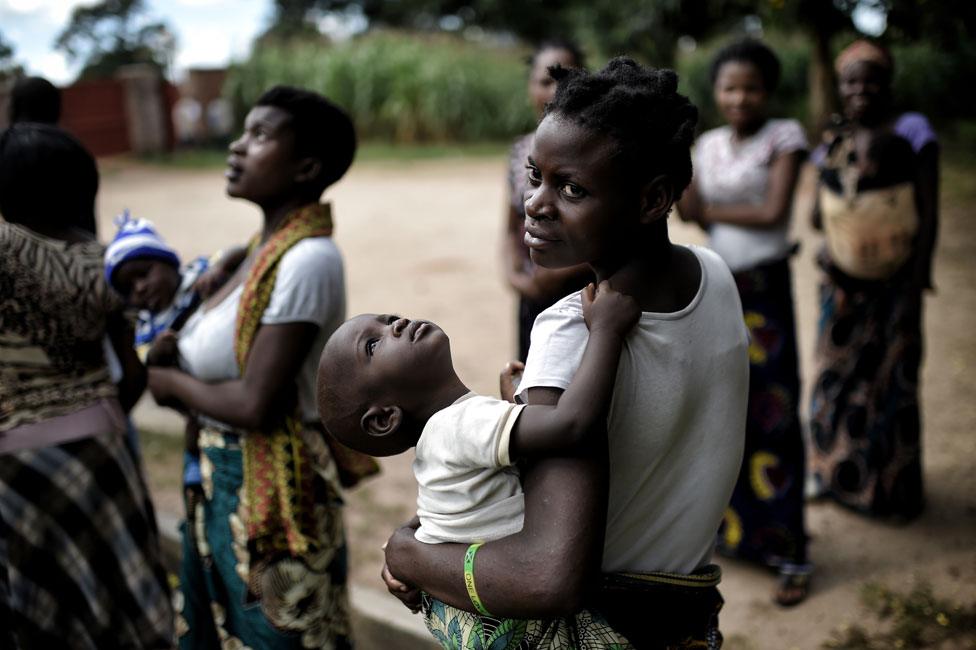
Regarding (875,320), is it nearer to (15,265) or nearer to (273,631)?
(273,631)

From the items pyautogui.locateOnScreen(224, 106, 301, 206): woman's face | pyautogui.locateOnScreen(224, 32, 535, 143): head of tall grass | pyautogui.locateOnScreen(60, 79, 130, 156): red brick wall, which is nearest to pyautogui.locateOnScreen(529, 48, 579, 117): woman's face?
pyautogui.locateOnScreen(224, 106, 301, 206): woman's face

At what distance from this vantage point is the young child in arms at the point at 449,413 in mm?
1307

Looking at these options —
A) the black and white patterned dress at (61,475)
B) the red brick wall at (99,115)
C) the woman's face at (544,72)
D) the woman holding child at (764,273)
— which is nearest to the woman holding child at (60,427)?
the black and white patterned dress at (61,475)

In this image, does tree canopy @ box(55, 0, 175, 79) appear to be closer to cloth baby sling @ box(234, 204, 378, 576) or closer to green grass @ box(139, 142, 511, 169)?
green grass @ box(139, 142, 511, 169)

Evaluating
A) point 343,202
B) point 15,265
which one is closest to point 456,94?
point 343,202

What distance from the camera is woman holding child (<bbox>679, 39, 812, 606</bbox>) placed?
138 inches

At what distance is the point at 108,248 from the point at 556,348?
5.69 ft

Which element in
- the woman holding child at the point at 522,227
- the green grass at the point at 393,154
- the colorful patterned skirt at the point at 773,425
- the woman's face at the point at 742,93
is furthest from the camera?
the green grass at the point at 393,154

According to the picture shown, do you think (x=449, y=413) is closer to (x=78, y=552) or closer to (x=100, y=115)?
(x=78, y=552)

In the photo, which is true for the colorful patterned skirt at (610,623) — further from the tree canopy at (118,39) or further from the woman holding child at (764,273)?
the tree canopy at (118,39)

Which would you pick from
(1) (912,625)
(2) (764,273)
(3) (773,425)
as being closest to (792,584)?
(1) (912,625)

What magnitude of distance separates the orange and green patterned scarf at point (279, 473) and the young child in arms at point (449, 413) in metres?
0.96

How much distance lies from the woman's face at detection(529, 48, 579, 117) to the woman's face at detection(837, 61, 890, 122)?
3.71ft

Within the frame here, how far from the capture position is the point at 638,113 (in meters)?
1.35
